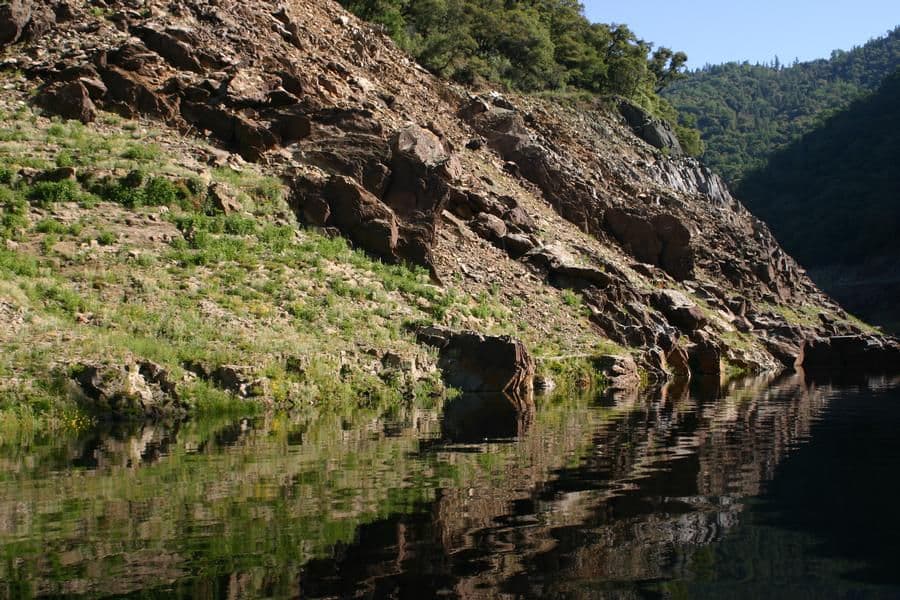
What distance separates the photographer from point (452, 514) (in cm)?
941

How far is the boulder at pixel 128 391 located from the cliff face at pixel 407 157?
14.1m

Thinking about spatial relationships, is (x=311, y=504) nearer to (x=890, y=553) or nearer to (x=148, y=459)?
(x=148, y=459)

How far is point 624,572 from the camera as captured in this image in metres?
7.29

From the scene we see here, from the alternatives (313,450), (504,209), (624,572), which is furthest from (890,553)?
(504,209)

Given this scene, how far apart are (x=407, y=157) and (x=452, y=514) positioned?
2827 cm

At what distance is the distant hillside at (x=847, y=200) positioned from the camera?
10869 centimetres

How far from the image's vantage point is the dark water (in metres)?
7.01

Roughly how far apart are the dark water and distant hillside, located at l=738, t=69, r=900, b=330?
8694cm

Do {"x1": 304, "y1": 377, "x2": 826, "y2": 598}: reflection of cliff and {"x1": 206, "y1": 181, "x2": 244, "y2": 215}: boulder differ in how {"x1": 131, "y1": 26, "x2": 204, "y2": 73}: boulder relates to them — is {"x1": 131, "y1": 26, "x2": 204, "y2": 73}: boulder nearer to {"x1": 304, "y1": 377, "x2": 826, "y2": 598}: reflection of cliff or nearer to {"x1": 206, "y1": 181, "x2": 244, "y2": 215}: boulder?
{"x1": 206, "y1": 181, "x2": 244, "y2": 215}: boulder

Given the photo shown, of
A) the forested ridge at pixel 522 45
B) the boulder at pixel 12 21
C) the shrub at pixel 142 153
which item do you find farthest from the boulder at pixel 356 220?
the forested ridge at pixel 522 45

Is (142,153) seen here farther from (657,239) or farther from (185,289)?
(657,239)

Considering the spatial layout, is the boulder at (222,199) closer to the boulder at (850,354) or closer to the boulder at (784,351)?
the boulder at (784,351)

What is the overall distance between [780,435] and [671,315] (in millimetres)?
27660

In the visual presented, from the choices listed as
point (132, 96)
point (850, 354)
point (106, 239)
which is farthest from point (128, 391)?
point (850, 354)
